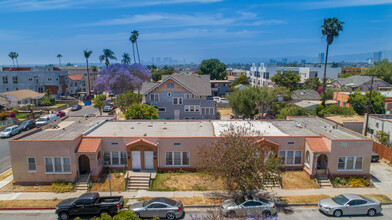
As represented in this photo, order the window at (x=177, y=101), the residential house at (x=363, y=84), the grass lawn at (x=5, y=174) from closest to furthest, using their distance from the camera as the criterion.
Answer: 1. the grass lawn at (x=5, y=174)
2. the window at (x=177, y=101)
3. the residential house at (x=363, y=84)

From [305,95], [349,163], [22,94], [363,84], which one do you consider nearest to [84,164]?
[349,163]

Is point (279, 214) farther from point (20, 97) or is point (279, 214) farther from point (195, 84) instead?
point (20, 97)

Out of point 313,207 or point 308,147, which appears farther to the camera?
point 308,147

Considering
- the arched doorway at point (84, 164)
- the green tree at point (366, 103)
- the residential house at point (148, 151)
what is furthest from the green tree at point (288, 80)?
the arched doorway at point (84, 164)

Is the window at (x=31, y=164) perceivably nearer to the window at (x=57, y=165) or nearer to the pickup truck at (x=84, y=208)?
the window at (x=57, y=165)

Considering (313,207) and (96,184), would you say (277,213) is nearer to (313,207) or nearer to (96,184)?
(313,207)

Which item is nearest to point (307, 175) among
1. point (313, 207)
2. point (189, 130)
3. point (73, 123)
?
point (313, 207)
